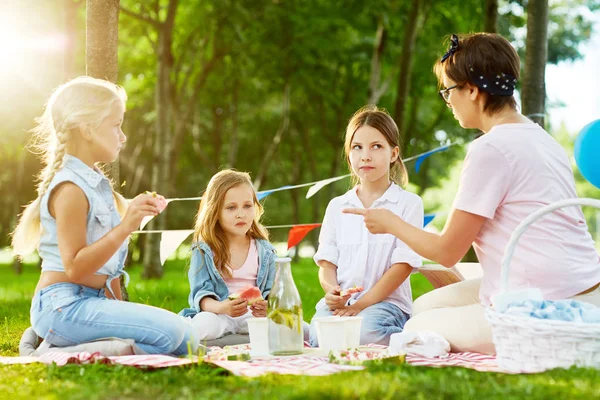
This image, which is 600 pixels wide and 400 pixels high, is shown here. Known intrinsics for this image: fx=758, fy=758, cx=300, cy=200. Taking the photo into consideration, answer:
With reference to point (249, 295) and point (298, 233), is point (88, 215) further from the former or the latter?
point (298, 233)

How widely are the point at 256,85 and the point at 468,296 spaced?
13804 mm

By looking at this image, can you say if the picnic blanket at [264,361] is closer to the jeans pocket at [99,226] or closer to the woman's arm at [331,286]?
the woman's arm at [331,286]

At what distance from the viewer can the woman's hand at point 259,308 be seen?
4562 mm

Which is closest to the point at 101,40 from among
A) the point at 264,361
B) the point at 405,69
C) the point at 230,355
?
the point at 230,355

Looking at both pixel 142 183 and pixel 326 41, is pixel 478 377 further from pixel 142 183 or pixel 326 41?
pixel 142 183

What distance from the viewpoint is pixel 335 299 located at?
14.5 ft

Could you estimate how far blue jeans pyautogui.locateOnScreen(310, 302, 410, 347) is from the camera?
450cm

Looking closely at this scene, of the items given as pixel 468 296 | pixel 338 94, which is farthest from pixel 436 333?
pixel 338 94

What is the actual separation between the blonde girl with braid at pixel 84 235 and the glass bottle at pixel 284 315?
0.53 meters

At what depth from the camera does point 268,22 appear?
14.2 m

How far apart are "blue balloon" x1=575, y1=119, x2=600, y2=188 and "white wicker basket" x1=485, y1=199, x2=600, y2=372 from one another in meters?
2.07

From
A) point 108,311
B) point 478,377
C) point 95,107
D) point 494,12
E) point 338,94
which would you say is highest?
point 338,94

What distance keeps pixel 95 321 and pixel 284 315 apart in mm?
977

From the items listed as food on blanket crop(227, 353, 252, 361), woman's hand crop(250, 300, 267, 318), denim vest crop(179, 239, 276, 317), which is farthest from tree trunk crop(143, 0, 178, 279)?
food on blanket crop(227, 353, 252, 361)
